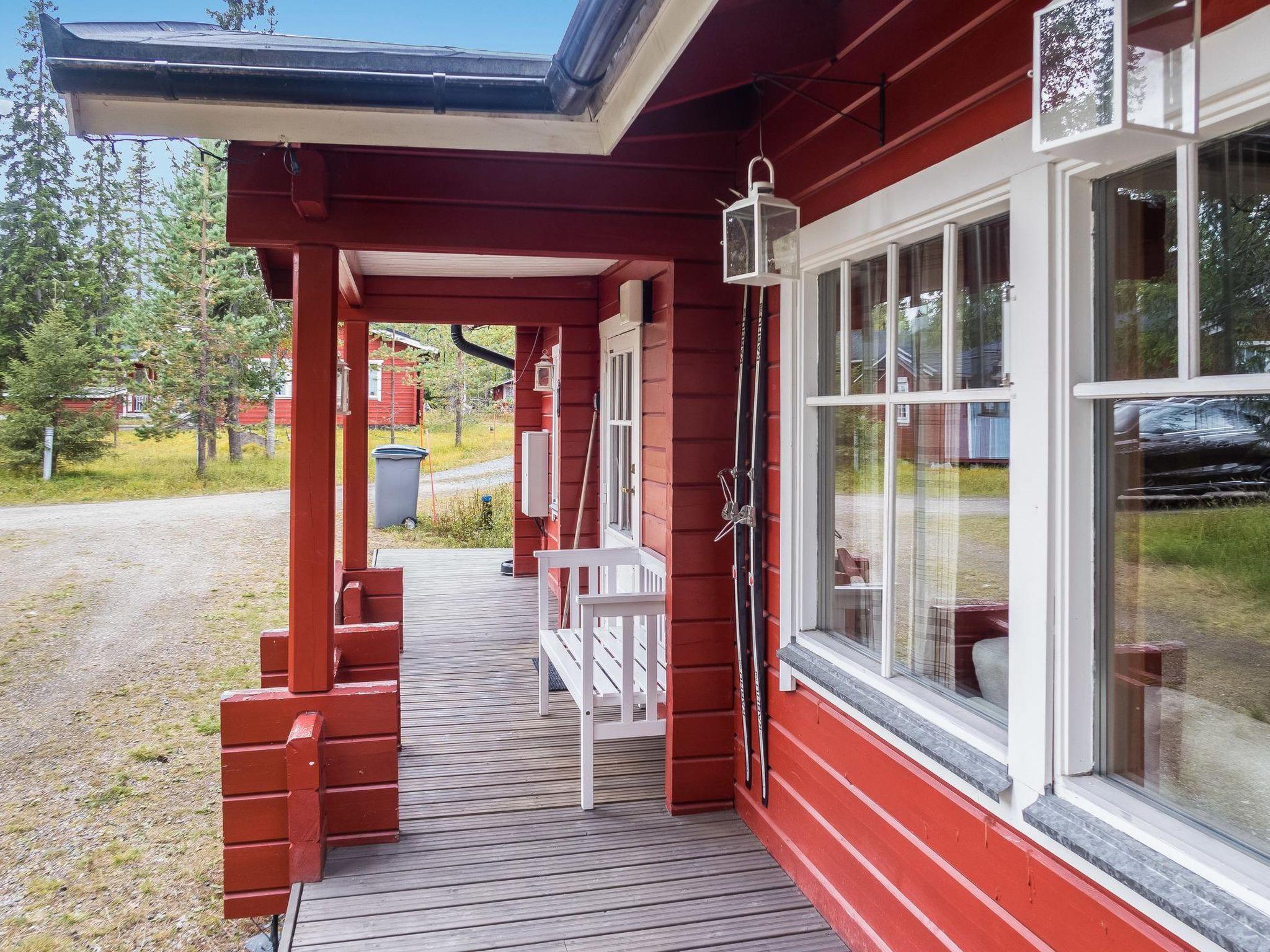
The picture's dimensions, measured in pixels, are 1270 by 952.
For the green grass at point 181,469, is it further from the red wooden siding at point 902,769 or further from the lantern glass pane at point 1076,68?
the lantern glass pane at point 1076,68

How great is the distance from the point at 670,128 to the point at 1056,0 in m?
1.67

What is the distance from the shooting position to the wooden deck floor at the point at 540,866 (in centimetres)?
240

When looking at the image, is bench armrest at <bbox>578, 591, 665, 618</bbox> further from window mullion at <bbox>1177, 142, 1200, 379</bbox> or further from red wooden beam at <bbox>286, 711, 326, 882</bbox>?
window mullion at <bbox>1177, 142, 1200, 379</bbox>

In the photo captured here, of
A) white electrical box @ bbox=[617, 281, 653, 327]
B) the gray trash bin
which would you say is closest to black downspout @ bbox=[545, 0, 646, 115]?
white electrical box @ bbox=[617, 281, 653, 327]

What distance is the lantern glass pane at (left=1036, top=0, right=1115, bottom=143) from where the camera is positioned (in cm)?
115

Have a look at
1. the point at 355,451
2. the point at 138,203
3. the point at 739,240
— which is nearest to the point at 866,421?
the point at 739,240

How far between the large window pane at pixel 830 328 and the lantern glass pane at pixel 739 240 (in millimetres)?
290

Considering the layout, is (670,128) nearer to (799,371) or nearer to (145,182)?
(799,371)

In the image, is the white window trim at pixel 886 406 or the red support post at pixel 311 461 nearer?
the white window trim at pixel 886 406

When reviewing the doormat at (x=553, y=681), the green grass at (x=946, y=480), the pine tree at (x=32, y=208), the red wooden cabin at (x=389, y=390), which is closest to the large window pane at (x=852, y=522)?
the green grass at (x=946, y=480)

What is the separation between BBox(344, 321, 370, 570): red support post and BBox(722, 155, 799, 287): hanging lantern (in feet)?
11.5

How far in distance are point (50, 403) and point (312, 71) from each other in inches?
722

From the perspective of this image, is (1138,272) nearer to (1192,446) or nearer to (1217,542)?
(1192,446)

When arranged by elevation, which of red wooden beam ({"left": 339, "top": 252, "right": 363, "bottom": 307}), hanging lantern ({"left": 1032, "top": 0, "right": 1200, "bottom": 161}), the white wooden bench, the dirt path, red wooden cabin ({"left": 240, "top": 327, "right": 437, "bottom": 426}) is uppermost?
red wooden cabin ({"left": 240, "top": 327, "right": 437, "bottom": 426})
